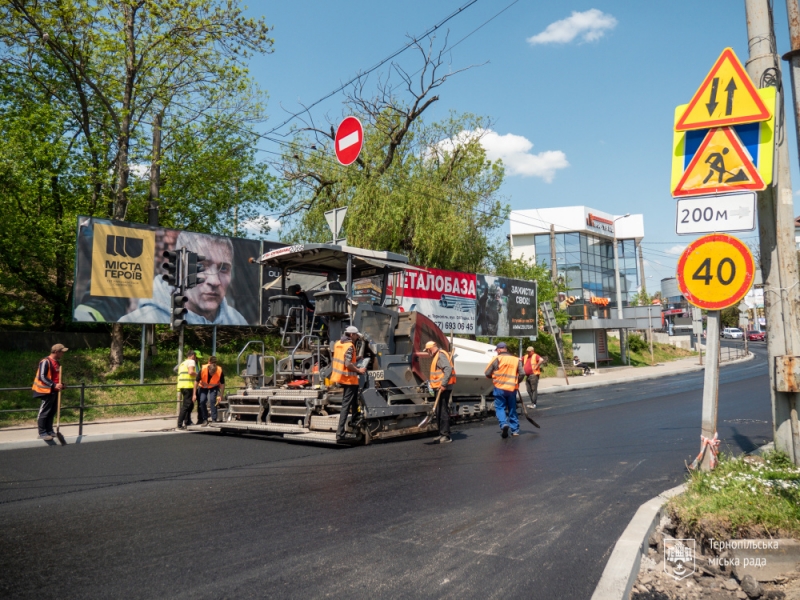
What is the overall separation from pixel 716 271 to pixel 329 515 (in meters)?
4.07

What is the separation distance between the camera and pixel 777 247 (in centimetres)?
614

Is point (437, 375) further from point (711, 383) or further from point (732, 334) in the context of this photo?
point (732, 334)

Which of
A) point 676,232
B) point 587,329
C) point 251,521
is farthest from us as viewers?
point 587,329

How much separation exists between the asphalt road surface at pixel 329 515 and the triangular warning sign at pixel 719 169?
10.0 ft

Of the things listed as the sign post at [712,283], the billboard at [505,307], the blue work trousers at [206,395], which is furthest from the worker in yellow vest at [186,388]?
the billboard at [505,307]

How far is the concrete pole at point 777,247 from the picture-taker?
5.98m

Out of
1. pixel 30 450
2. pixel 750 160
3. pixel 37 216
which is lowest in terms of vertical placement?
pixel 30 450

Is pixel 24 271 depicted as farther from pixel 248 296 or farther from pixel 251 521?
pixel 251 521

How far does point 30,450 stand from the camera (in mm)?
10289

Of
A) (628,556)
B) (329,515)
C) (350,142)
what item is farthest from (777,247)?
(350,142)

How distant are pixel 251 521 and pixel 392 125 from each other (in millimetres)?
24823

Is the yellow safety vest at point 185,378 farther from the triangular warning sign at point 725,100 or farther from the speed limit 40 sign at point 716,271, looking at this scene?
the triangular warning sign at point 725,100

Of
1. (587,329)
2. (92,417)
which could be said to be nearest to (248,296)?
(92,417)

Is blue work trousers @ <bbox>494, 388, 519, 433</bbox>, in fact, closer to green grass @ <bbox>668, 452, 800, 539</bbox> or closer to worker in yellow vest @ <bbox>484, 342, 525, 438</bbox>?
worker in yellow vest @ <bbox>484, 342, 525, 438</bbox>
